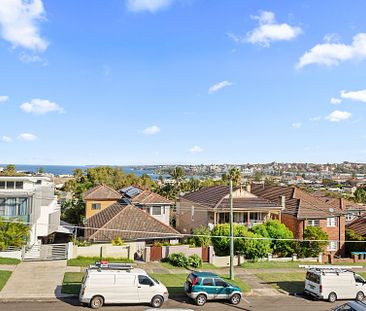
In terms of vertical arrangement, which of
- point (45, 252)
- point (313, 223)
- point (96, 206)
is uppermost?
point (96, 206)

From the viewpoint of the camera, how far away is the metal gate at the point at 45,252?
1258 inches

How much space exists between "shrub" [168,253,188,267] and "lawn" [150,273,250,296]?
2757mm

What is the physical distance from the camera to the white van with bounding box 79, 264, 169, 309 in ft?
68.6

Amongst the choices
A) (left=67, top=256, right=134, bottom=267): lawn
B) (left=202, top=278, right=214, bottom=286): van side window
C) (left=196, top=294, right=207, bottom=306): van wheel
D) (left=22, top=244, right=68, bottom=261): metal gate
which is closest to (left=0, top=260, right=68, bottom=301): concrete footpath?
(left=67, top=256, right=134, bottom=267): lawn

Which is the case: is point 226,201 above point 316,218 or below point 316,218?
above

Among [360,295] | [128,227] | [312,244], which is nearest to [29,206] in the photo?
[128,227]

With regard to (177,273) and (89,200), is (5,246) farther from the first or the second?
(89,200)

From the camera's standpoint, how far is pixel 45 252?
32.4m

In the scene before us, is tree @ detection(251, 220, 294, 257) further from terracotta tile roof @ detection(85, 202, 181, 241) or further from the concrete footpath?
the concrete footpath

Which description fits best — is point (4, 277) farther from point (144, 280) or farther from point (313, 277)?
point (313, 277)

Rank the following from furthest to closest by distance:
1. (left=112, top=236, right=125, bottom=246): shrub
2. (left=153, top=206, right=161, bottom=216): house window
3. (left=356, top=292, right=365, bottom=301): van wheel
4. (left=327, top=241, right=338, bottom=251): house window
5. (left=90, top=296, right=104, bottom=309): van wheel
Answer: (left=153, top=206, right=161, bottom=216): house window, (left=327, top=241, right=338, bottom=251): house window, (left=112, top=236, right=125, bottom=246): shrub, (left=356, top=292, right=365, bottom=301): van wheel, (left=90, top=296, right=104, bottom=309): van wheel

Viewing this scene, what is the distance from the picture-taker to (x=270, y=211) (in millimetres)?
44344

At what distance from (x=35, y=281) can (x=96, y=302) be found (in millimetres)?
6854

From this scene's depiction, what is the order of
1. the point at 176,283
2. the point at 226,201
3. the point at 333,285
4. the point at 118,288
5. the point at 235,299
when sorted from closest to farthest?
1. the point at 118,288
2. the point at 235,299
3. the point at 333,285
4. the point at 176,283
5. the point at 226,201
